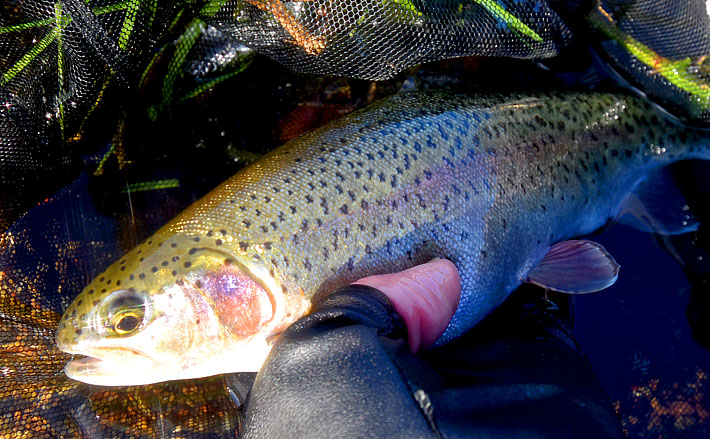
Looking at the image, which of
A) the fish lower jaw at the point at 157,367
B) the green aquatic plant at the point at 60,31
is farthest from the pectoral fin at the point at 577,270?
the green aquatic plant at the point at 60,31

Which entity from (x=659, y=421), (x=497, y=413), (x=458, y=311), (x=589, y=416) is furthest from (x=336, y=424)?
(x=659, y=421)

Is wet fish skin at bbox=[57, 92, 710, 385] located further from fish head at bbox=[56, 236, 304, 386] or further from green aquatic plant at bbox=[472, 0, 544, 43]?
green aquatic plant at bbox=[472, 0, 544, 43]

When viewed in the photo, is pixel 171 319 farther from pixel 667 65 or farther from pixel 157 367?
pixel 667 65

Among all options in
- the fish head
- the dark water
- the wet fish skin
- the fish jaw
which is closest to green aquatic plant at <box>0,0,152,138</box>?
the wet fish skin

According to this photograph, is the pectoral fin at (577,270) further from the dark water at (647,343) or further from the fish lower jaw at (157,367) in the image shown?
the fish lower jaw at (157,367)

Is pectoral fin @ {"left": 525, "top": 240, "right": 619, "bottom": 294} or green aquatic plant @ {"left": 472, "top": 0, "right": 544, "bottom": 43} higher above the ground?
green aquatic plant @ {"left": 472, "top": 0, "right": 544, "bottom": 43}

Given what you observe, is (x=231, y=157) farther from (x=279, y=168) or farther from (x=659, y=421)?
(x=659, y=421)

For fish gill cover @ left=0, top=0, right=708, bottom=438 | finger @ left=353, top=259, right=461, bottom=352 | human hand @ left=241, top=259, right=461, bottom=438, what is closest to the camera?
human hand @ left=241, top=259, right=461, bottom=438
